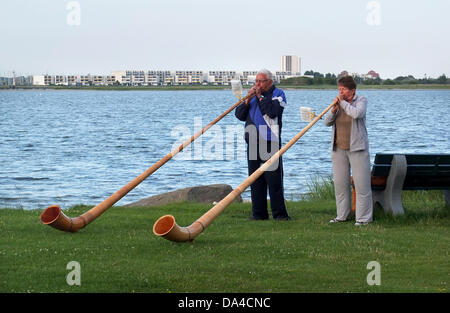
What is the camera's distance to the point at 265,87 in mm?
10500

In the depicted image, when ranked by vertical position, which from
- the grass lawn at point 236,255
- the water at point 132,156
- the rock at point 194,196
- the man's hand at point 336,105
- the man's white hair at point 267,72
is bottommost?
the water at point 132,156

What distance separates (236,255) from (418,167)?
3.66 metres

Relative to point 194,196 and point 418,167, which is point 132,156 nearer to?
point 194,196

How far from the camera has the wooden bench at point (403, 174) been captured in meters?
10.4

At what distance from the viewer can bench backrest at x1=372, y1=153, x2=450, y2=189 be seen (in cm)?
1048

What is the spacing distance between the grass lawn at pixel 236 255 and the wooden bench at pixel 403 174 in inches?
A: 12.7

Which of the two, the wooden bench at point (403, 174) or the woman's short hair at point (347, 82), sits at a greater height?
the woman's short hair at point (347, 82)

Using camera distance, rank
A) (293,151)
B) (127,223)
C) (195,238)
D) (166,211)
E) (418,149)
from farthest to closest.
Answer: (418,149)
(293,151)
(166,211)
(127,223)
(195,238)

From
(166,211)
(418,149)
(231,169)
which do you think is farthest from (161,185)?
(418,149)

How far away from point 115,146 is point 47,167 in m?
10.7

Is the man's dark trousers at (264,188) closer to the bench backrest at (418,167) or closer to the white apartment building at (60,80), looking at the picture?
the bench backrest at (418,167)

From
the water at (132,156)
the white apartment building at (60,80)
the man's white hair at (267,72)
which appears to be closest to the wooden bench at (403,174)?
the man's white hair at (267,72)

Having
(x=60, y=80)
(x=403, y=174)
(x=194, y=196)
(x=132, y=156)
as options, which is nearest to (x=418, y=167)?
(x=403, y=174)
